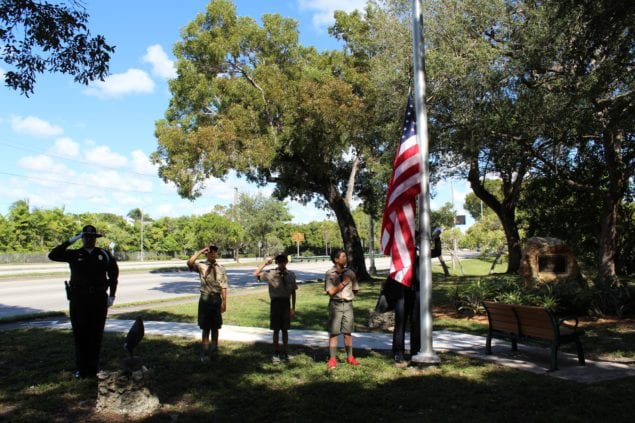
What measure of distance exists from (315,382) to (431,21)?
443 inches

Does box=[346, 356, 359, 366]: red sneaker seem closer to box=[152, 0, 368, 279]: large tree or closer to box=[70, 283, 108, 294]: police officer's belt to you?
box=[70, 283, 108, 294]: police officer's belt

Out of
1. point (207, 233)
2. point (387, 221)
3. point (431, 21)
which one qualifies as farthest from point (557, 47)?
point (207, 233)

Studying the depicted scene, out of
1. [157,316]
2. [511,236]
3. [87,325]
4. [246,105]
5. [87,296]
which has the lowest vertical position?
[157,316]

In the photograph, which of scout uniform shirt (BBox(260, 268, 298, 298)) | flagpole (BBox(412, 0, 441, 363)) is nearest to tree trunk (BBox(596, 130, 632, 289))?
flagpole (BBox(412, 0, 441, 363))

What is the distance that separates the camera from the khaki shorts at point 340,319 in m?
6.95

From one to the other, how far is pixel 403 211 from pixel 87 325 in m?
4.30

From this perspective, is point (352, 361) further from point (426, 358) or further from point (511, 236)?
point (511, 236)

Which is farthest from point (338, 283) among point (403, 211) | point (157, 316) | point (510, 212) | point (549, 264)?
point (510, 212)

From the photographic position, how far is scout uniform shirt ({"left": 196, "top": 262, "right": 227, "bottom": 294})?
7.33m

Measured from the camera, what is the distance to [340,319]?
696 cm

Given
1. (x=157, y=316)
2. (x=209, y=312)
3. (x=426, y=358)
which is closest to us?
(x=426, y=358)

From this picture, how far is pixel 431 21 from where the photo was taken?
1414cm

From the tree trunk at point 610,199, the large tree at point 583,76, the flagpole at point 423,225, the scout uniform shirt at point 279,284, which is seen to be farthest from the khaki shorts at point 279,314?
the tree trunk at point 610,199

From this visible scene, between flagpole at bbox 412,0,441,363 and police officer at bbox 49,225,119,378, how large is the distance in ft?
13.3
